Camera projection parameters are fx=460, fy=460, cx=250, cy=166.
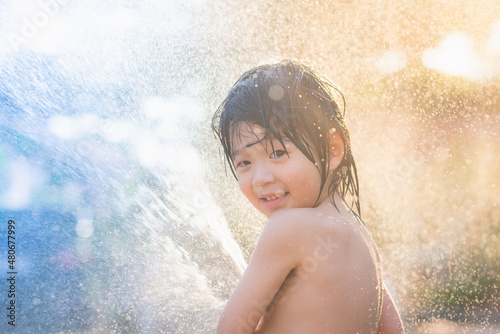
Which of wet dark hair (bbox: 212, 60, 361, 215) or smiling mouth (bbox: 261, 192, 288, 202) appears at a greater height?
wet dark hair (bbox: 212, 60, 361, 215)

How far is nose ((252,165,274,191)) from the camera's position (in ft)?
4.42

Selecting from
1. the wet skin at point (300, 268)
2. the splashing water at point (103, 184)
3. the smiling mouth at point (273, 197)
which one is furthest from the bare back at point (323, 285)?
the splashing water at point (103, 184)

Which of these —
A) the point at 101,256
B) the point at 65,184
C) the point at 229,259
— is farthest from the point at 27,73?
the point at 229,259

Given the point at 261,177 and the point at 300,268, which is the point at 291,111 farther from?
the point at 300,268

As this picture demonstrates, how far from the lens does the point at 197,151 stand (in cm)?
332

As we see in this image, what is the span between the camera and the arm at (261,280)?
1.20m

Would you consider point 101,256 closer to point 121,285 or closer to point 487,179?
point 121,285

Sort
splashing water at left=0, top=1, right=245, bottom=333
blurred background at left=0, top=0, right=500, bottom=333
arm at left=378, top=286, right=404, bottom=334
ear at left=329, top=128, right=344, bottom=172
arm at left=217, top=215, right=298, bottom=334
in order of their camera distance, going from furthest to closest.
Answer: blurred background at left=0, top=0, right=500, bottom=333 < splashing water at left=0, top=1, right=245, bottom=333 < arm at left=378, top=286, right=404, bottom=334 < ear at left=329, top=128, right=344, bottom=172 < arm at left=217, top=215, right=298, bottom=334

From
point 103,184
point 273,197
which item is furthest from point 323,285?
point 103,184

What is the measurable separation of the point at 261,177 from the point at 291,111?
0.22 meters

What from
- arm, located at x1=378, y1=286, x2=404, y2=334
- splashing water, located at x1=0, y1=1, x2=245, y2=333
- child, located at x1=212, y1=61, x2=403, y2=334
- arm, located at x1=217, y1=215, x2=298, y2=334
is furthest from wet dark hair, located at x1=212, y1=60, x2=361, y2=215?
splashing water, located at x1=0, y1=1, x2=245, y2=333

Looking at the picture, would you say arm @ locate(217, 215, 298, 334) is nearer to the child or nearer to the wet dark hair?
the child

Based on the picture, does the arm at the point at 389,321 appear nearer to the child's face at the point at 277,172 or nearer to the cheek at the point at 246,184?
the child's face at the point at 277,172

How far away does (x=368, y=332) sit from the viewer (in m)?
1.36
